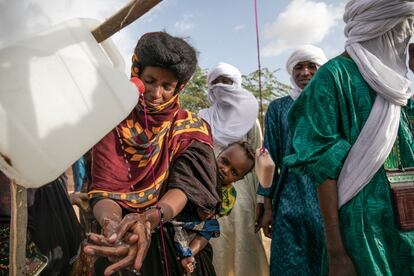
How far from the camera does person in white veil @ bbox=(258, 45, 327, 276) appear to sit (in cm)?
271

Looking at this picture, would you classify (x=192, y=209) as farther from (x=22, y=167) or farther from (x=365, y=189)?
(x=22, y=167)

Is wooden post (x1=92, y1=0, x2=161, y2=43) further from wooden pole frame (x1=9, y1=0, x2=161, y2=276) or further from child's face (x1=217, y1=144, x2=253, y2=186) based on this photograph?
child's face (x1=217, y1=144, x2=253, y2=186)

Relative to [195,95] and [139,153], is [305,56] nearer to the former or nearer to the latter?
[139,153]

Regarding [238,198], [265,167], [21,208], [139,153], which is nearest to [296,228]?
[265,167]

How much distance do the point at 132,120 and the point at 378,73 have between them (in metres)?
1.07

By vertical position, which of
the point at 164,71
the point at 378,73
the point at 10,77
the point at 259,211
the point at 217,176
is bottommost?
the point at 259,211

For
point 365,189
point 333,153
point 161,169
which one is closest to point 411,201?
point 365,189

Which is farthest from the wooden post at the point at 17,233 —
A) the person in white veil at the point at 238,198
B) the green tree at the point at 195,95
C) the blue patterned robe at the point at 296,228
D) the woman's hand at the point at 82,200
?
the green tree at the point at 195,95

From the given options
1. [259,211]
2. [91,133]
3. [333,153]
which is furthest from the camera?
[259,211]

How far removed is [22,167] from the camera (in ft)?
3.48

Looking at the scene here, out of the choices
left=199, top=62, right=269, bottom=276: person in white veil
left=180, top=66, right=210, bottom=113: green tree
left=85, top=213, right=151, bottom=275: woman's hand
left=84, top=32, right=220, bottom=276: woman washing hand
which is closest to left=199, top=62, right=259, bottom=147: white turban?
left=199, top=62, right=269, bottom=276: person in white veil

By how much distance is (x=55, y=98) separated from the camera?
1104 millimetres

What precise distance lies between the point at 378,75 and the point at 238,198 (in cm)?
224

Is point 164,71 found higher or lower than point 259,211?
higher
